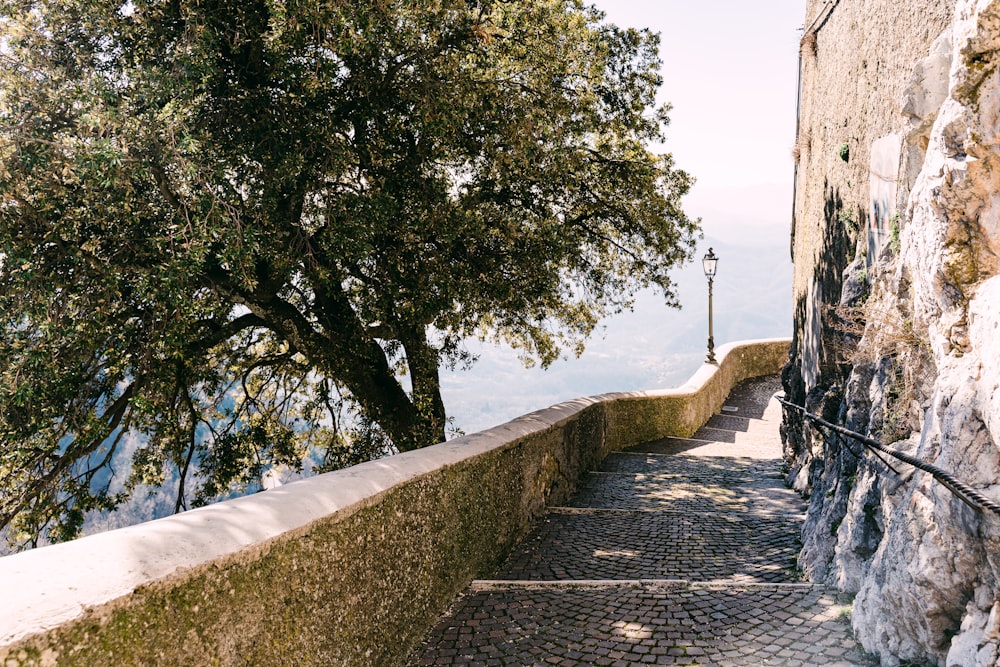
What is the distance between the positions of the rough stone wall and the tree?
146 inches

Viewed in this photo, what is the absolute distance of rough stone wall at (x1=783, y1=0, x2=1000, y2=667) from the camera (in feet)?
9.41

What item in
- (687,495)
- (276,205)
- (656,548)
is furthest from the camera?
(687,495)

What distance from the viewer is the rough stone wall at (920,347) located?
9.41ft

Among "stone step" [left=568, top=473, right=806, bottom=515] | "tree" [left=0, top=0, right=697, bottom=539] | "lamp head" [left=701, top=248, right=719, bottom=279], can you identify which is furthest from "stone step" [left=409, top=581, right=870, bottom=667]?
"lamp head" [left=701, top=248, right=719, bottom=279]

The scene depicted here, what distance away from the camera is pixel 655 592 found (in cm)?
481

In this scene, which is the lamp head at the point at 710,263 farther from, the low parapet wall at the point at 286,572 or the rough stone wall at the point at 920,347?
the low parapet wall at the point at 286,572

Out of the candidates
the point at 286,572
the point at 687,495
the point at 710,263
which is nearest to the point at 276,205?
the point at 286,572

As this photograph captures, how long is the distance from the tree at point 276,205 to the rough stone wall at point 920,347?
371 centimetres

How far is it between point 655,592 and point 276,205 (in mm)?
5344

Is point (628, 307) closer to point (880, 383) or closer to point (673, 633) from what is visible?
point (880, 383)

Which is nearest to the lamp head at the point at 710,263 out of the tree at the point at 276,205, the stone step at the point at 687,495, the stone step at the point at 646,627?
the tree at the point at 276,205

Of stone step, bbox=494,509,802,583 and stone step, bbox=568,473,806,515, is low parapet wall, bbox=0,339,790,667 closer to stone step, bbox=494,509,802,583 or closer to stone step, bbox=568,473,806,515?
stone step, bbox=494,509,802,583

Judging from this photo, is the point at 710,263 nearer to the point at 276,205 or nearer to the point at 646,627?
the point at 276,205

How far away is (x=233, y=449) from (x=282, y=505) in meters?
7.66
